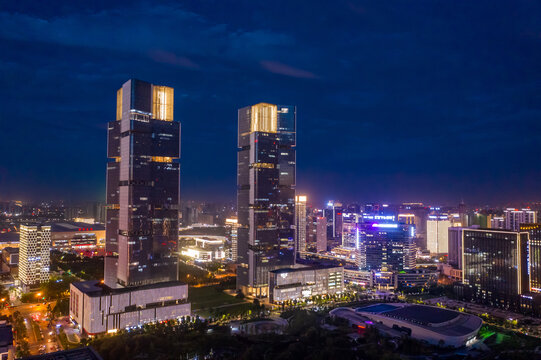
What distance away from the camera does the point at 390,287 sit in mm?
57469

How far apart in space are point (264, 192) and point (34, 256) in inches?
1182

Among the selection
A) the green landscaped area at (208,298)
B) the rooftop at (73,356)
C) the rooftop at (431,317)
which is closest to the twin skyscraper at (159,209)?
the green landscaped area at (208,298)

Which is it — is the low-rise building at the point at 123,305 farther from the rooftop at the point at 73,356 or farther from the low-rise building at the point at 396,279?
the low-rise building at the point at 396,279

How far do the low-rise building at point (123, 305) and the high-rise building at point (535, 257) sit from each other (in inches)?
1461

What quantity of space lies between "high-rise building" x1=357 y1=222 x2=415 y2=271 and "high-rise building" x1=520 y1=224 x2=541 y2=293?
18972mm

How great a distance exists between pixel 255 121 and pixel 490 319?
109 ft

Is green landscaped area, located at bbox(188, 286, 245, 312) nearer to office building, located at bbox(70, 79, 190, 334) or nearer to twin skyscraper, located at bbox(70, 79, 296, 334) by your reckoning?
twin skyscraper, located at bbox(70, 79, 296, 334)

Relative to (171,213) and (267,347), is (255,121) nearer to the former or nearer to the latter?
(171,213)

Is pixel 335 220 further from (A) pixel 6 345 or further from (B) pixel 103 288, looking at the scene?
(A) pixel 6 345

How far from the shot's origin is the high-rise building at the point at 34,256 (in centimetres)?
5022

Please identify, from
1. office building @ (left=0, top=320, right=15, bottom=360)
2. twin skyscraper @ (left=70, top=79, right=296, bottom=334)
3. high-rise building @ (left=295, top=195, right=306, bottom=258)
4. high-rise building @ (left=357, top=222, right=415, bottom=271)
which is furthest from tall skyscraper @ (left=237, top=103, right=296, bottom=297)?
high-rise building @ (left=295, top=195, right=306, bottom=258)

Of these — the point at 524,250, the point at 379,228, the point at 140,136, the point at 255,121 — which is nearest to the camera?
the point at 140,136

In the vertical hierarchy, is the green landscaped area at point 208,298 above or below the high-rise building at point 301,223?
below

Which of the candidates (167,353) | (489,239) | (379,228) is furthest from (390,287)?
(167,353)
